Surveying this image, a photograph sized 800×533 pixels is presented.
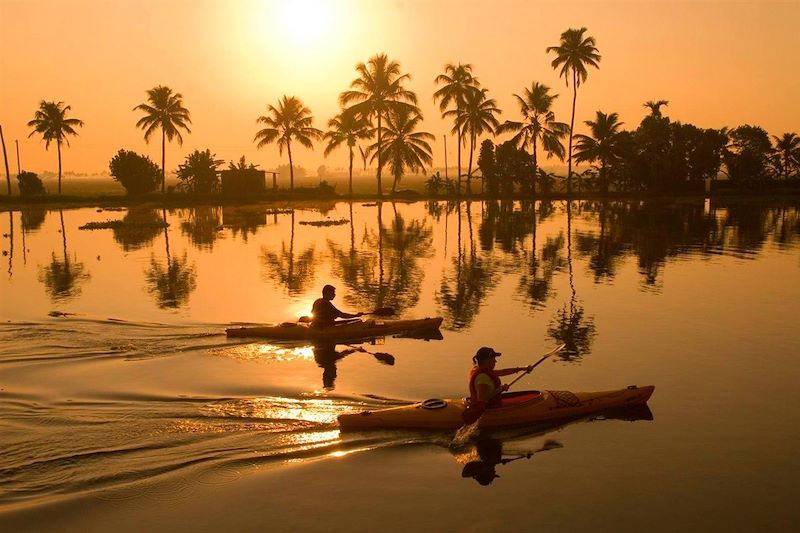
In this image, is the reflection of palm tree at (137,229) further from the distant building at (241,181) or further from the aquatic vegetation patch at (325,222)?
the distant building at (241,181)

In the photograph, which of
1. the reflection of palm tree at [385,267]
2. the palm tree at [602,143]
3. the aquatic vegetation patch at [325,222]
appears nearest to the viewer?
the reflection of palm tree at [385,267]

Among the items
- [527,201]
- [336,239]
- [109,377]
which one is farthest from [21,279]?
[527,201]

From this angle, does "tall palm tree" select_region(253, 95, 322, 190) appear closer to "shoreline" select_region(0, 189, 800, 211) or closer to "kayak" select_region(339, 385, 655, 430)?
"shoreline" select_region(0, 189, 800, 211)

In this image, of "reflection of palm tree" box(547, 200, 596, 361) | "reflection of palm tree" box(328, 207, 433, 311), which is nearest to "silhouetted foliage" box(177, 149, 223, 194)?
"reflection of palm tree" box(328, 207, 433, 311)

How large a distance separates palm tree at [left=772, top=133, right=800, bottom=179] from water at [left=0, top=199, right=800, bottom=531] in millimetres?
52544

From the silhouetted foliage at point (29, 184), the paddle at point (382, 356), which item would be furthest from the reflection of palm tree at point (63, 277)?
the silhouetted foliage at point (29, 184)

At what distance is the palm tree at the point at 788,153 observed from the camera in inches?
2921

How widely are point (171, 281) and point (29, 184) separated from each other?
59502mm

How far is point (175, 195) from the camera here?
241ft

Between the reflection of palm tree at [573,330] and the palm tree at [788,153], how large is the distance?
2545 inches

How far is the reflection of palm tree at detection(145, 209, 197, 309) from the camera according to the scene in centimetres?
2130

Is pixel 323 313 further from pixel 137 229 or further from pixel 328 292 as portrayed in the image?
pixel 137 229

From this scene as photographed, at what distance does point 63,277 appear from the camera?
26.1 metres

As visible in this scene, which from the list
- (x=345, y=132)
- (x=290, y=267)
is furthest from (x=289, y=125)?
(x=290, y=267)
